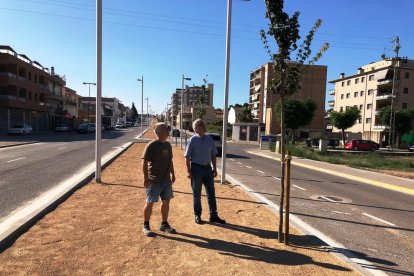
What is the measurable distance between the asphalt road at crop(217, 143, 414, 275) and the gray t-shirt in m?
2.37

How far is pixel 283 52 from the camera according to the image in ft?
19.3

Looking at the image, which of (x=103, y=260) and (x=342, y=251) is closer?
(x=103, y=260)

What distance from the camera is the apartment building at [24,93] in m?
50.0

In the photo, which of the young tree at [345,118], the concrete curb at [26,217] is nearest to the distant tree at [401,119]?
the young tree at [345,118]

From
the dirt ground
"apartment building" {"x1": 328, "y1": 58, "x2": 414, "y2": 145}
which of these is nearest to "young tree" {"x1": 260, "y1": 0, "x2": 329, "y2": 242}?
the dirt ground

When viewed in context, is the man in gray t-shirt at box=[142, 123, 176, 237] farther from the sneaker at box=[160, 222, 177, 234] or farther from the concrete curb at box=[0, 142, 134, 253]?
the concrete curb at box=[0, 142, 134, 253]

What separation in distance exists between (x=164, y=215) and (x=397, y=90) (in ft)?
245

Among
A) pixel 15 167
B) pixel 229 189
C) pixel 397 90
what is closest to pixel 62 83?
pixel 397 90

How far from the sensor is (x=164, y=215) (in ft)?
19.4

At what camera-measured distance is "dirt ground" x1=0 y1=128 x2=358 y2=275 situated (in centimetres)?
446

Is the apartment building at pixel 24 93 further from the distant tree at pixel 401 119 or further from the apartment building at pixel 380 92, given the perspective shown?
the distant tree at pixel 401 119

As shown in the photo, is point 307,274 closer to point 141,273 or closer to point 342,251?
point 342,251

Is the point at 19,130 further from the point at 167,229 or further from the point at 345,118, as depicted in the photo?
the point at 167,229

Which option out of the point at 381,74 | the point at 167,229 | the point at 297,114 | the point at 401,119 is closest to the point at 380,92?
the point at 381,74
